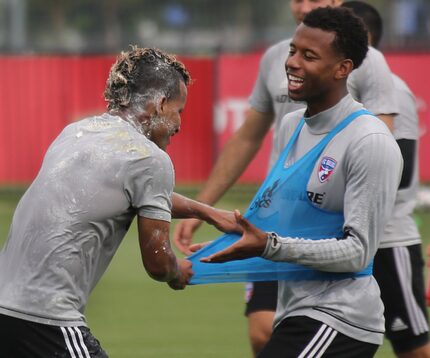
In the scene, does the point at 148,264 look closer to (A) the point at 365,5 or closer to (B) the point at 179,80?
(B) the point at 179,80

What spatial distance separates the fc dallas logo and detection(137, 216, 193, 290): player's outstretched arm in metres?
0.68

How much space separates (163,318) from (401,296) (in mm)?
3595

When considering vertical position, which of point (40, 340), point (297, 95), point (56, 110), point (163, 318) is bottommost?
point (56, 110)

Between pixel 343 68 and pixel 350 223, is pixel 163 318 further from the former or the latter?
pixel 350 223

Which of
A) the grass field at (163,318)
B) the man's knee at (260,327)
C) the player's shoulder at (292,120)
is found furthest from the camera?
the grass field at (163,318)

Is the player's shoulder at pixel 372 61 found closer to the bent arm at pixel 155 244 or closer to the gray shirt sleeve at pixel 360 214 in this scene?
the gray shirt sleeve at pixel 360 214

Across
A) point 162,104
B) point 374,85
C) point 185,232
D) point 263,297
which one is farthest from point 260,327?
point 162,104

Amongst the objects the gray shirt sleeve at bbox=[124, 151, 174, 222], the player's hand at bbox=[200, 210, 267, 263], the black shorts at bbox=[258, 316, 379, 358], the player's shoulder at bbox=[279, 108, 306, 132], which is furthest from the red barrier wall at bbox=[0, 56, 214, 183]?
the gray shirt sleeve at bbox=[124, 151, 174, 222]

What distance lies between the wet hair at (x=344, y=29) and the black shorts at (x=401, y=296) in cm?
190

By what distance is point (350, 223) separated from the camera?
497cm

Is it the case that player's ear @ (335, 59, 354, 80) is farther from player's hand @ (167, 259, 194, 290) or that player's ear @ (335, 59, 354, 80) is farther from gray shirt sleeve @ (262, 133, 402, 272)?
player's hand @ (167, 259, 194, 290)

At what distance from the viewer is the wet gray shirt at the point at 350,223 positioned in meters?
4.96

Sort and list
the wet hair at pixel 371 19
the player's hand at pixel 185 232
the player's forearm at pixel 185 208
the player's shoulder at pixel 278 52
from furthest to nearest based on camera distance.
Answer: the wet hair at pixel 371 19
the player's shoulder at pixel 278 52
the player's hand at pixel 185 232
the player's forearm at pixel 185 208

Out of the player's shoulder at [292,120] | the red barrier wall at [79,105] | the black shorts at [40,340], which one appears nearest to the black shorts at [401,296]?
the player's shoulder at [292,120]
